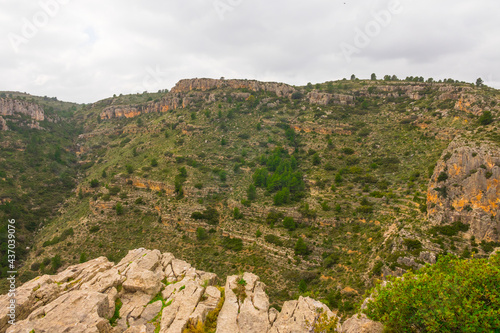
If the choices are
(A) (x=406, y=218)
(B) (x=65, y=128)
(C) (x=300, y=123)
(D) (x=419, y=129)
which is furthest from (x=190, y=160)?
(B) (x=65, y=128)

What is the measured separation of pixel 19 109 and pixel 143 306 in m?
157

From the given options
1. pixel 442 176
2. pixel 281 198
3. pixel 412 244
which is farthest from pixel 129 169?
pixel 442 176

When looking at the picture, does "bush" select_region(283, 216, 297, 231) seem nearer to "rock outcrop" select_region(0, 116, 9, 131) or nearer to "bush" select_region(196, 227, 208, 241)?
"bush" select_region(196, 227, 208, 241)

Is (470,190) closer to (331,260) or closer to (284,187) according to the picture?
(331,260)

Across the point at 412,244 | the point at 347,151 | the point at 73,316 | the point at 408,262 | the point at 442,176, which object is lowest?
the point at 408,262

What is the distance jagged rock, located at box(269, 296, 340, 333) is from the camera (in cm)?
2002

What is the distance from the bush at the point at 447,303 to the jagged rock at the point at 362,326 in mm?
669

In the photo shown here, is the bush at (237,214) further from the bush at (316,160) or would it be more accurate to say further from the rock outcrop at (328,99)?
the rock outcrop at (328,99)

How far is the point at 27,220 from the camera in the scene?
67.0 metres

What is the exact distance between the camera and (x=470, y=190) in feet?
115

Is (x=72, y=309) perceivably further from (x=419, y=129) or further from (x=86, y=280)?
(x=419, y=129)

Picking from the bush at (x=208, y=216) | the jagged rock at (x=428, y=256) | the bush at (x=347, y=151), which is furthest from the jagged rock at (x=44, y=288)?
the bush at (x=347, y=151)

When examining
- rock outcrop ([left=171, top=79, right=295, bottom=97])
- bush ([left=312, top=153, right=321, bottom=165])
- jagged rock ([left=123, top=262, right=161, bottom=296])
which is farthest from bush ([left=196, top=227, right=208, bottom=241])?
rock outcrop ([left=171, top=79, right=295, bottom=97])

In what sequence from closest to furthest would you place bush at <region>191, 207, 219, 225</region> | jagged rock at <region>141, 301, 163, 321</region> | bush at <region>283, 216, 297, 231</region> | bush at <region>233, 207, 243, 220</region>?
jagged rock at <region>141, 301, 163, 321</region> < bush at <region>283, 216, 297, 231</region> < bush at <region>233, 207, 243, 220</region> < bush at <region>191, 207, 219, 225</region>
